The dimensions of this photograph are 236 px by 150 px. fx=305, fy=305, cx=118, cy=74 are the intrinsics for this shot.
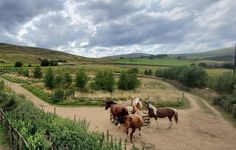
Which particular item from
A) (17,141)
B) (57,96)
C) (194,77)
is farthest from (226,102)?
(17,141)

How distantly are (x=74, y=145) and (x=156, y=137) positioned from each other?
9.78m

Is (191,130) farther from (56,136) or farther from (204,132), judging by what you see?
(56,136)

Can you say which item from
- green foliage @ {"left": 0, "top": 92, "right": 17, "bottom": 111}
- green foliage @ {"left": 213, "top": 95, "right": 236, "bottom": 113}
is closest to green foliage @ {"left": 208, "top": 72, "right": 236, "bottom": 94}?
green foliage @ {"left": 213, "top": 95, "right": 236, "bottom": 113}

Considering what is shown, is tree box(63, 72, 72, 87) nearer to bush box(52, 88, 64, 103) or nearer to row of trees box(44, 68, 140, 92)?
row of trees box(44, 68, 140, 92)

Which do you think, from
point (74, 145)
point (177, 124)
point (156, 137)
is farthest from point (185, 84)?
point (74, 145)

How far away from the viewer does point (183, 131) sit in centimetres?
2494

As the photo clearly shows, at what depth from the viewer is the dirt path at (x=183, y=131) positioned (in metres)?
21.1

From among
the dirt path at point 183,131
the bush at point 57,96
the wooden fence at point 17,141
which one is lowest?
the dirt path at point 183,131

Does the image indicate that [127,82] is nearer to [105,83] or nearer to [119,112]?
[105,83]

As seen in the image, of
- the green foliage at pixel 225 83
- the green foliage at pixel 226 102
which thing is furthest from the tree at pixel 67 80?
the green foliage at pixel 226 102

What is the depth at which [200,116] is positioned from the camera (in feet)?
105

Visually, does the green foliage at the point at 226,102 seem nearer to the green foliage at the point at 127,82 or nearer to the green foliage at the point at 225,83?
the green foliage at the point at 225,83

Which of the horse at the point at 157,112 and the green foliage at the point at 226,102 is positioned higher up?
the horse at the point at 157,112

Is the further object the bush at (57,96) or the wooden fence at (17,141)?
the bush at (57,96)
